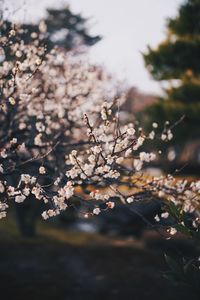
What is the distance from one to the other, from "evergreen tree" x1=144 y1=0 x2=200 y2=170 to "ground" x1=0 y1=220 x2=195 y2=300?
503 centimetres

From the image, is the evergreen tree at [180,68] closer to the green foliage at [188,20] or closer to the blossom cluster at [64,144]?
the green foliage at [188,20]

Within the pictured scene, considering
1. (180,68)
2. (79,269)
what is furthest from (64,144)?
(180,68)

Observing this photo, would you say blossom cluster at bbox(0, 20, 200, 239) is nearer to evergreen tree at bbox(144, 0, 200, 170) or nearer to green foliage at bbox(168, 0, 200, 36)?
evergreen tree at bbox(144, 0, 200, 170)

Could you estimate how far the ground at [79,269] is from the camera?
8891mm

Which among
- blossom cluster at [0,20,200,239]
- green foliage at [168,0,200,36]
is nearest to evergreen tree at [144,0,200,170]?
green foliage at [168,0,200,36]

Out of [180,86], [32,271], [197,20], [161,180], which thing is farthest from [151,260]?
[197,20]

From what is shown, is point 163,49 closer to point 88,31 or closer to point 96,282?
point 88,31

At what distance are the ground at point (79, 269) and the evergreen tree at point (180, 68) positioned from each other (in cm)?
503

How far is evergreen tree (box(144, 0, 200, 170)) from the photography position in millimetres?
14414

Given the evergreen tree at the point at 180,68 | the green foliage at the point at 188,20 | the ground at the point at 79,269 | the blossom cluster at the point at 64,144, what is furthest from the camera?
the green foliage at the point at 188,20

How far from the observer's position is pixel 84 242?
14336 millimetres

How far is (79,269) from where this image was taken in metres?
10.8

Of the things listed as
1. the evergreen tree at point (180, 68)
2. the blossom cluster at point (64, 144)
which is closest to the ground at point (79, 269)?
the blossom cluster at point (64, 144)

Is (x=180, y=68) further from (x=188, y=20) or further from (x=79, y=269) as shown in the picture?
(x=79, y=269)
